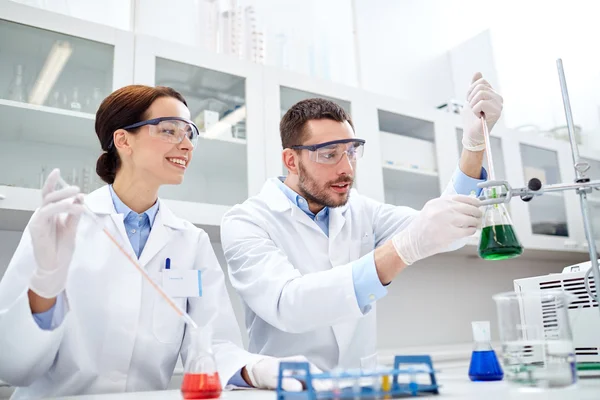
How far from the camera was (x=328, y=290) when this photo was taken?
4.32 ft

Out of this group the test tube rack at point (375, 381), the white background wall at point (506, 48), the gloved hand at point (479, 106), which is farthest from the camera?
the white background wall at point (506, 48)

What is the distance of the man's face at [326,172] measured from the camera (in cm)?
175

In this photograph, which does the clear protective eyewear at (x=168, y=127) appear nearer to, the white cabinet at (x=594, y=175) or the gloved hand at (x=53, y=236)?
the gloved hand at (x=53, y=236)

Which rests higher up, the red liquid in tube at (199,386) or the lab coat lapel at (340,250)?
the lab coat lapel at (340,250)

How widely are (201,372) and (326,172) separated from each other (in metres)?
0.94

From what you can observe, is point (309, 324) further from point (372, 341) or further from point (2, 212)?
point (2, 212)

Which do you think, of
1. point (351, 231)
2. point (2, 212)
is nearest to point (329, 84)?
point (351, 231)

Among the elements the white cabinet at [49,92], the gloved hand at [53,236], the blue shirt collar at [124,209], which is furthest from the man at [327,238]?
the white cabinet at [49,92]

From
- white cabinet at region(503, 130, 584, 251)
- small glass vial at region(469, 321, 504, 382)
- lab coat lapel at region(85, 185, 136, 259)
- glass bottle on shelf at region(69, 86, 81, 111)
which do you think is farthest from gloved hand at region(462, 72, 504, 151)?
white cabinet at region(503, 130, 584, 251)

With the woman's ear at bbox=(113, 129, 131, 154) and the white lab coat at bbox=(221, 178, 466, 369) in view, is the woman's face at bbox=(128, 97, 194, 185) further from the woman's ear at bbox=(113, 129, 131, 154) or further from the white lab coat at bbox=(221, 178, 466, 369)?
the white lab coat at bbox=(221, 178, 466, 369)

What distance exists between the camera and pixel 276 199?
72.4 inches

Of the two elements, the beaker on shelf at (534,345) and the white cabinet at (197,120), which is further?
the white cabinet at (197,120)

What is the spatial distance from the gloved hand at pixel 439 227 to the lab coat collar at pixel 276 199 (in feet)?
1.86

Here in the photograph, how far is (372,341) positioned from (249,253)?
550 millimetres
